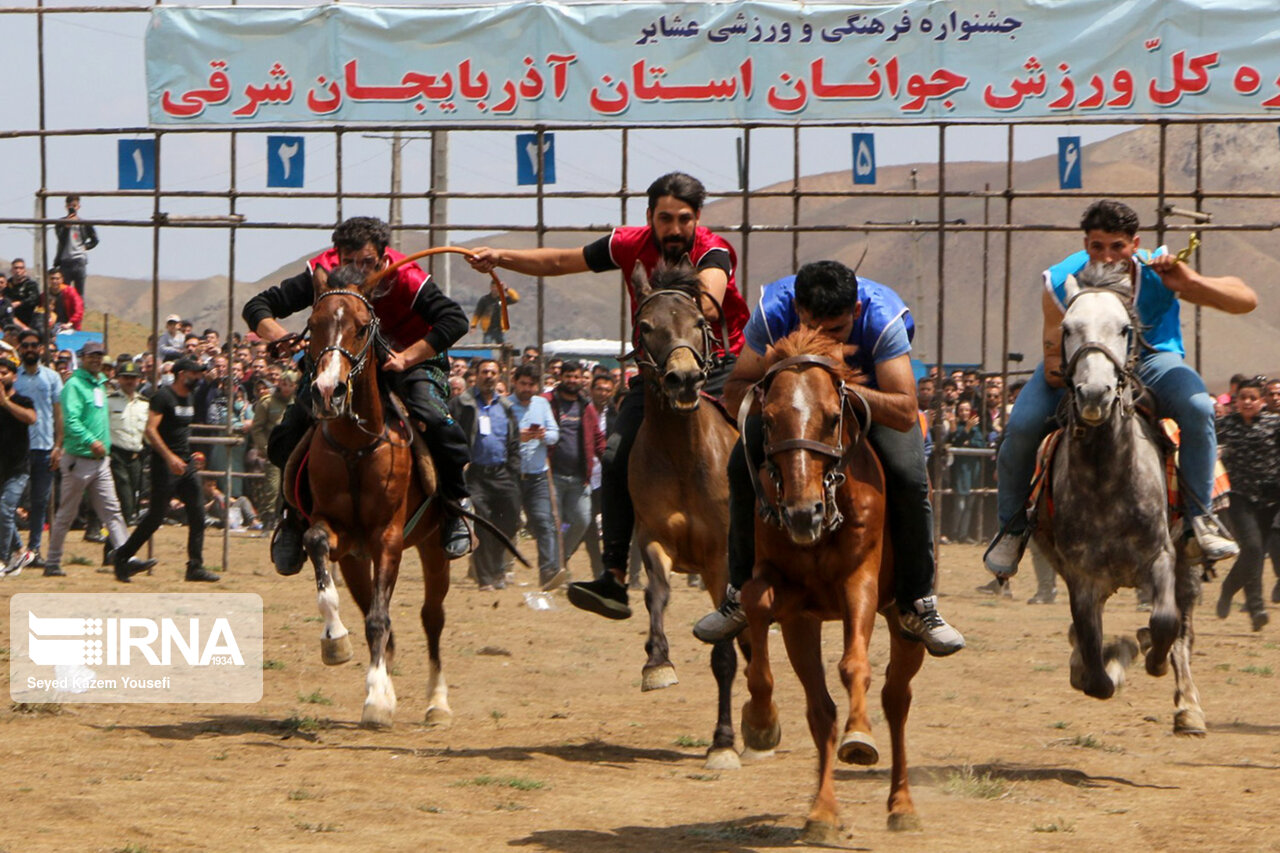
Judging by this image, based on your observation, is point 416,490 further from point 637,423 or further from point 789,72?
point 789,72

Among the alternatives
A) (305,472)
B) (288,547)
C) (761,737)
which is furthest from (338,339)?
(761,737)

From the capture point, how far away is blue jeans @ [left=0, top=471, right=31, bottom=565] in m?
18.2

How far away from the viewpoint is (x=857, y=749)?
22.0 feet

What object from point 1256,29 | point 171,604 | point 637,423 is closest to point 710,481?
point 637,423

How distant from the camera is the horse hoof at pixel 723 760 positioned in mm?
9156

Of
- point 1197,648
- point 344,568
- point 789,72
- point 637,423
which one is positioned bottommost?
point 1197,648

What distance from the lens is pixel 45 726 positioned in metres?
9.74

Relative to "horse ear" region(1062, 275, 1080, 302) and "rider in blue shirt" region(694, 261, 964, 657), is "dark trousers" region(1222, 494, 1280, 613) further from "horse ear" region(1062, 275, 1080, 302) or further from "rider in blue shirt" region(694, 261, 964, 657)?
"rider in blue shirt" region(694, 261, 964, 657)

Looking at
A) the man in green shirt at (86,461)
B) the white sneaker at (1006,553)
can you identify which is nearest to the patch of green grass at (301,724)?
the white sneaker at (1006,553)

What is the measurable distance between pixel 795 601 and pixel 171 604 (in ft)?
30.1

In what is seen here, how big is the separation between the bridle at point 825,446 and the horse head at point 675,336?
1.70m

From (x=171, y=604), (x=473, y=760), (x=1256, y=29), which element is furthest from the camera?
(x=1256, y=29)

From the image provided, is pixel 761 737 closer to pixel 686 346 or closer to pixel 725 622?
pixel 725 622

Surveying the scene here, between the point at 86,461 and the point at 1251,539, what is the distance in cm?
1130
